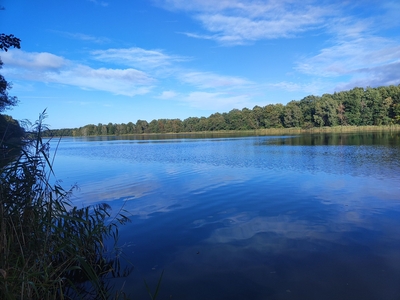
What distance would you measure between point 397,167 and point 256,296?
582 inches

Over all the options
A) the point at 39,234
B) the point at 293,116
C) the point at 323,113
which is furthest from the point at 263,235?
the point at 293,116

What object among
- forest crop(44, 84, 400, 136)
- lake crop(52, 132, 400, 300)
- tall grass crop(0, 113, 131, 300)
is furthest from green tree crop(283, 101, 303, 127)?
tall grass crop(0, 113, 131, 300)

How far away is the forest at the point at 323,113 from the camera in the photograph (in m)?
70.0

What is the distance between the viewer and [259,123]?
101m

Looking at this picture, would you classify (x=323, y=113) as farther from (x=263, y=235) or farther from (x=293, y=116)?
(x=263, y=235)

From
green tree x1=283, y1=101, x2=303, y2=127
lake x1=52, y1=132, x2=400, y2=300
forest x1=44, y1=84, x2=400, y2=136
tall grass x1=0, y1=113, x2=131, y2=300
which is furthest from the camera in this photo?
green tree x1=283, y1=101, x2=303, y2=127

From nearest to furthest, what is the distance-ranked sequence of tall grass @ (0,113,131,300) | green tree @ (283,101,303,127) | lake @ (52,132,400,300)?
tall grass @ (0,113,131,300)
lake @ (52,132,400,300)
green tree @ (283,101,303,127)

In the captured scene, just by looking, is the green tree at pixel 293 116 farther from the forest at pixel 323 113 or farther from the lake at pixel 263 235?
the lake at pixel 263 235

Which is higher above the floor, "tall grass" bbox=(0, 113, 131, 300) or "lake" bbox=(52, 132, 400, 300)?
"tall grass" bbox=(0, 113, 131, 300)

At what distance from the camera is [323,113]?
75.7 m

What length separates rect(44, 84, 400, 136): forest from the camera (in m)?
70.0

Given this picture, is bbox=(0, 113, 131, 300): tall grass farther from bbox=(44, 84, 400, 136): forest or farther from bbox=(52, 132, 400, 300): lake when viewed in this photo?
bbox=(44, 84, 400, 136): forest

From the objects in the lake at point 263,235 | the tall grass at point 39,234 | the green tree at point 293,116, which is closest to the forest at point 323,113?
the green tree at point 293,116

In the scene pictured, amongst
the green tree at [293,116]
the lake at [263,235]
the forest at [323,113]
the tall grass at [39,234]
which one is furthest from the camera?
the green tree at [293,116]
